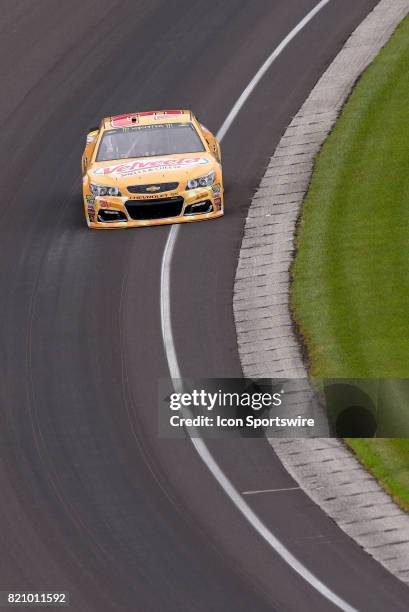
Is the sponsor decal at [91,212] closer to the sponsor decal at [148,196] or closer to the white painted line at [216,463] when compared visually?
the sponsor decal at [148,196]

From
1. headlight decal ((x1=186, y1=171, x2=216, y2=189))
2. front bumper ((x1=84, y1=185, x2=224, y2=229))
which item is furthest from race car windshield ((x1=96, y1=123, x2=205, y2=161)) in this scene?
front bumper ((x1=84, y1=185, x2=224, y2=229))

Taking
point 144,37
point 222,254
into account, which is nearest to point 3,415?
point 222,254

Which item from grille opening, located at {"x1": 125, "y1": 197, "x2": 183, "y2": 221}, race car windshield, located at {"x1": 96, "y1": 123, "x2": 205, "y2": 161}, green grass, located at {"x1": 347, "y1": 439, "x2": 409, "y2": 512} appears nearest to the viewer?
green grass, located at {"x1": 347, "y1": 439, "x2": 409, "y2": 512}

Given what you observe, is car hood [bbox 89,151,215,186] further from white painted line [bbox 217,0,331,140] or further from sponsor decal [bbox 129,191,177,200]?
white painted line [bbox 217,0,331,140]

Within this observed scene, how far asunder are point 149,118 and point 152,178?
2.19m

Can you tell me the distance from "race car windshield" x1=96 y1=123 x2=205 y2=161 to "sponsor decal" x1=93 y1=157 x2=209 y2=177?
1.20 feet

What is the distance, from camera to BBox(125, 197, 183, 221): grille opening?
27.9 m

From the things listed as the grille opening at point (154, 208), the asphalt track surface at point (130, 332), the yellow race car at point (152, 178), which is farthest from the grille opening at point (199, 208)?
the asphalt track surface at point (130, 332)

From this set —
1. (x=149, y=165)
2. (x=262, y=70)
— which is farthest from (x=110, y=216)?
(x=262, y=70)

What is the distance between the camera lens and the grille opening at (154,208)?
27891mm

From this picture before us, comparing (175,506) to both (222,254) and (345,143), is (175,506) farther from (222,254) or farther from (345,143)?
(345,143)

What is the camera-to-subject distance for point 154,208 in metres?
28.0

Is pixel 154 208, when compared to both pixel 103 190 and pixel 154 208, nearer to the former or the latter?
pixel 154 208

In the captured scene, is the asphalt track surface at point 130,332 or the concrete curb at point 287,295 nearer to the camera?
the asphalt track surface at point 130,332
